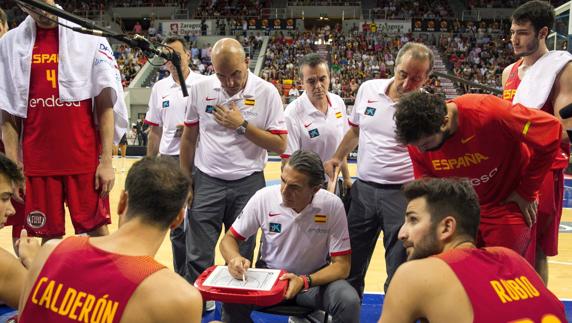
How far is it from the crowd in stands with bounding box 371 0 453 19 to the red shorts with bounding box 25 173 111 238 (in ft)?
91.4

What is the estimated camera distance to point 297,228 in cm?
342

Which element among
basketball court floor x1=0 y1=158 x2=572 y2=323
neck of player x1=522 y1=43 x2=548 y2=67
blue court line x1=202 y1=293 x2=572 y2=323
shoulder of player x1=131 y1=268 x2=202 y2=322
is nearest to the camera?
shoulder of player x1=131 y1=268 x2=202 y2=322

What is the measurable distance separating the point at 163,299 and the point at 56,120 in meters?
1.82

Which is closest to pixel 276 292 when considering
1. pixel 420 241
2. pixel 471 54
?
pixel 420 241

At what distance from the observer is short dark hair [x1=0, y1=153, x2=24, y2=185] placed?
91.3 inches

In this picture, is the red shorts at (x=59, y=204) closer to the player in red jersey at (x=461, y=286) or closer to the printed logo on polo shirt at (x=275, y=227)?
the printed logo on polo shirt at (x=275, y=227)

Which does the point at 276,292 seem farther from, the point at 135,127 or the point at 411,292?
the point at 135,127

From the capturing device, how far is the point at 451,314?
5.67 ft

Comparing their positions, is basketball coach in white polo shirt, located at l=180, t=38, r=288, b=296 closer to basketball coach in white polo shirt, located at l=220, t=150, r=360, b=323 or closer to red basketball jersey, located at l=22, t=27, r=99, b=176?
basketball coach in white polo shirt, located at l=220, t=150, r=360, b=323

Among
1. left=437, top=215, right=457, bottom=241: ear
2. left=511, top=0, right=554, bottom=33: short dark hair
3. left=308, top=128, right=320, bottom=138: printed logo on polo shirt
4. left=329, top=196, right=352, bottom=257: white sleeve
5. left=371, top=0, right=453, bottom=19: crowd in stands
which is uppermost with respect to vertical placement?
left=371, top=0, right=453, bottom=19: crowd in stands

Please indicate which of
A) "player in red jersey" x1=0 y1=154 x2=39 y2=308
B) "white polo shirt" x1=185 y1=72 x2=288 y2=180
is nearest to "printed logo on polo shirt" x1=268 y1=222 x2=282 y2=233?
"white polo shirt" x1=185 y1=72 x2=288 y2=180

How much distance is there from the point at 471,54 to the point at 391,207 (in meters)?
23.6

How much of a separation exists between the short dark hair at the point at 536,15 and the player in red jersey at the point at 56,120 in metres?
2.34

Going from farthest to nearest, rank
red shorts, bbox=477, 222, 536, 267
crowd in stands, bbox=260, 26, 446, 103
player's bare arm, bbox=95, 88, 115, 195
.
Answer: crowd in stands, bbox=260, 26, 446, 103 → player's bare arm, bbox=95, 88, 115, 195 → red shorts, bbox=477, 222, 536, 267
